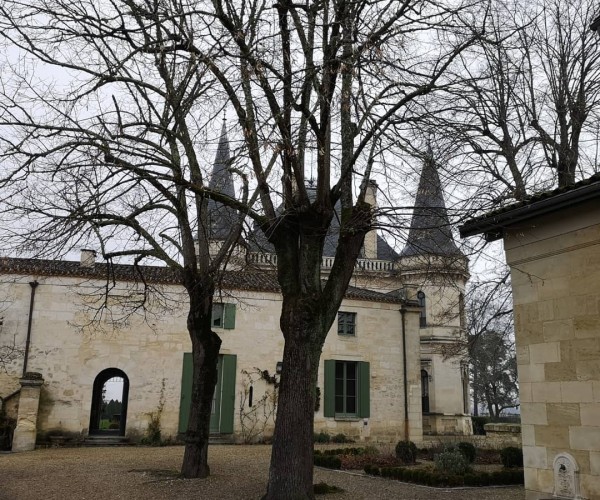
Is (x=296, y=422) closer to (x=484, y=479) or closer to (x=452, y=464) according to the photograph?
(x=484, y=479)

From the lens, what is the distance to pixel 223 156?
33.0 feet

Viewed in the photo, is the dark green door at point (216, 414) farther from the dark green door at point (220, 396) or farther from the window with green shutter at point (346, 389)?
the window with green shutter at point (346, 389)

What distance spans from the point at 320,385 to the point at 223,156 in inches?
436

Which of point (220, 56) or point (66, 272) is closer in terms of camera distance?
point (220, 56)

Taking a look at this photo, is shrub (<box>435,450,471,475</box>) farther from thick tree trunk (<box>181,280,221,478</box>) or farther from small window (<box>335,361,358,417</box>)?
small window (<box>335,361,358,417</box>)

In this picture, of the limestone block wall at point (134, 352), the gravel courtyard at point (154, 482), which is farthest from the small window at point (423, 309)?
the gravel courtyard at point (154, 482)

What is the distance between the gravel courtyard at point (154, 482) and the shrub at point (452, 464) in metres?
1.07

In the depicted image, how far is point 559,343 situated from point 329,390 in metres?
13.0

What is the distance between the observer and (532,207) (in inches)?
274

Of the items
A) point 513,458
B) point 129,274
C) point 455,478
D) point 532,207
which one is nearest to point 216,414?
point 129,274

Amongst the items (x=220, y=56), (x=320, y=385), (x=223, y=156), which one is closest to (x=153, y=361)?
→ (x=320, y=385)

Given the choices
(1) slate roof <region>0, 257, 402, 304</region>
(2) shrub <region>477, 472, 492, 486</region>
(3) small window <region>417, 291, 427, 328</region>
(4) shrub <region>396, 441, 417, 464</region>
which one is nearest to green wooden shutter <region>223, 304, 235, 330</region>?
(1) slate roof <region>0, 257, 402, 304</region>

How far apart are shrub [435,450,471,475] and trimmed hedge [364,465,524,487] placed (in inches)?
8.8

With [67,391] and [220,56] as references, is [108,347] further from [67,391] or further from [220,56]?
[220,56]
